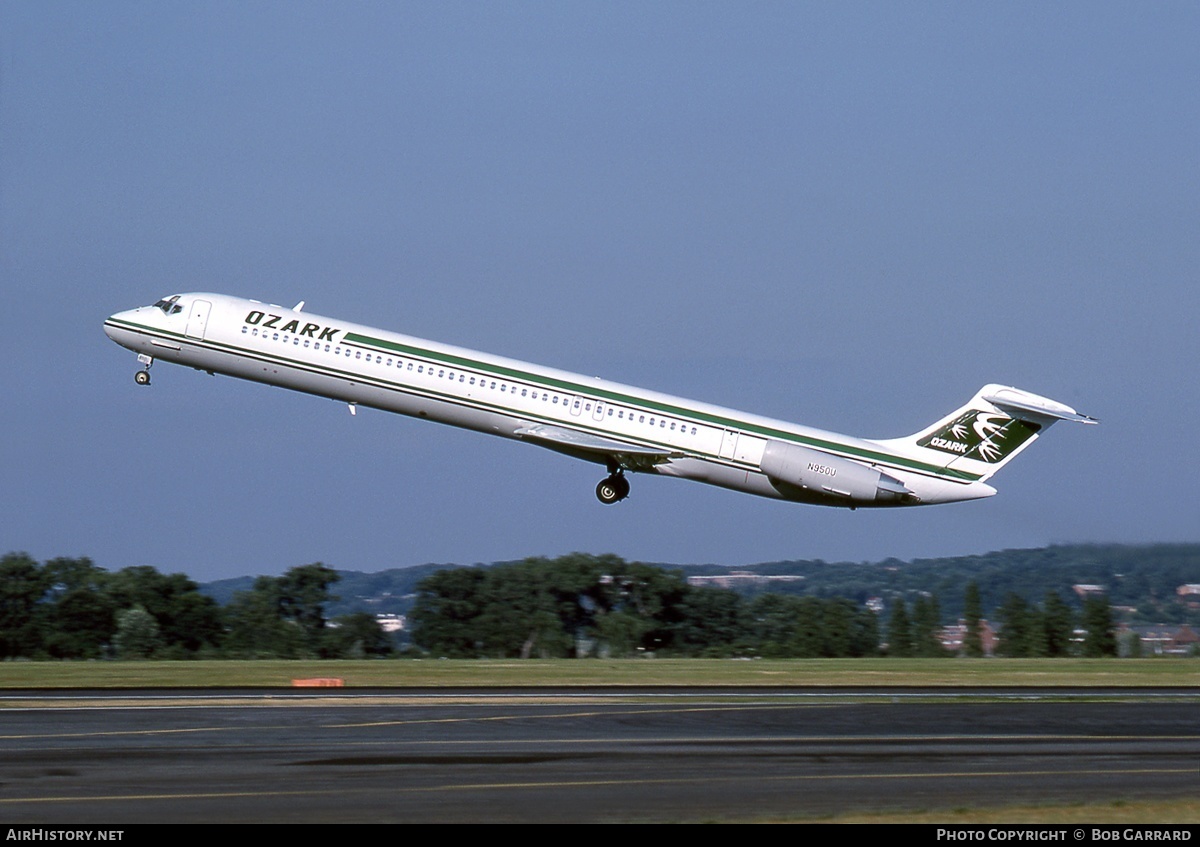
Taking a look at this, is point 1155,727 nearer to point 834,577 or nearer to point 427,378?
point 427,378

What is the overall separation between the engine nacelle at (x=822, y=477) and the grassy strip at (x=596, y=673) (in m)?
5.18

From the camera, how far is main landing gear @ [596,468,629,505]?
4825cm

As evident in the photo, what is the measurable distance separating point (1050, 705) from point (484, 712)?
39.5ft

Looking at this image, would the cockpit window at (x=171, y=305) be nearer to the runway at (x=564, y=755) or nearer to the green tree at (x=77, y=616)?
the runway at (x=564, y=755)

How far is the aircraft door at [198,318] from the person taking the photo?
1849 inches

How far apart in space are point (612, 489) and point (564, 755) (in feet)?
84.3

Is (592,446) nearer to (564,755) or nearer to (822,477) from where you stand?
(822,477)

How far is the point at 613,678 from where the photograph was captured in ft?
133

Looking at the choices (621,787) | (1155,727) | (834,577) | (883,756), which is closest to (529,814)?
(621,787)

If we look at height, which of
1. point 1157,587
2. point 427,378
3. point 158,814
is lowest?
point 158,814

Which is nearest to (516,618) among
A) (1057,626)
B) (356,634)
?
(356,634)

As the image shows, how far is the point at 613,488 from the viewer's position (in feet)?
159

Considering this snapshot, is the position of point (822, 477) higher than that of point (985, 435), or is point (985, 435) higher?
point (985, 435)

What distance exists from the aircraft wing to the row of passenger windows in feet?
2.39
